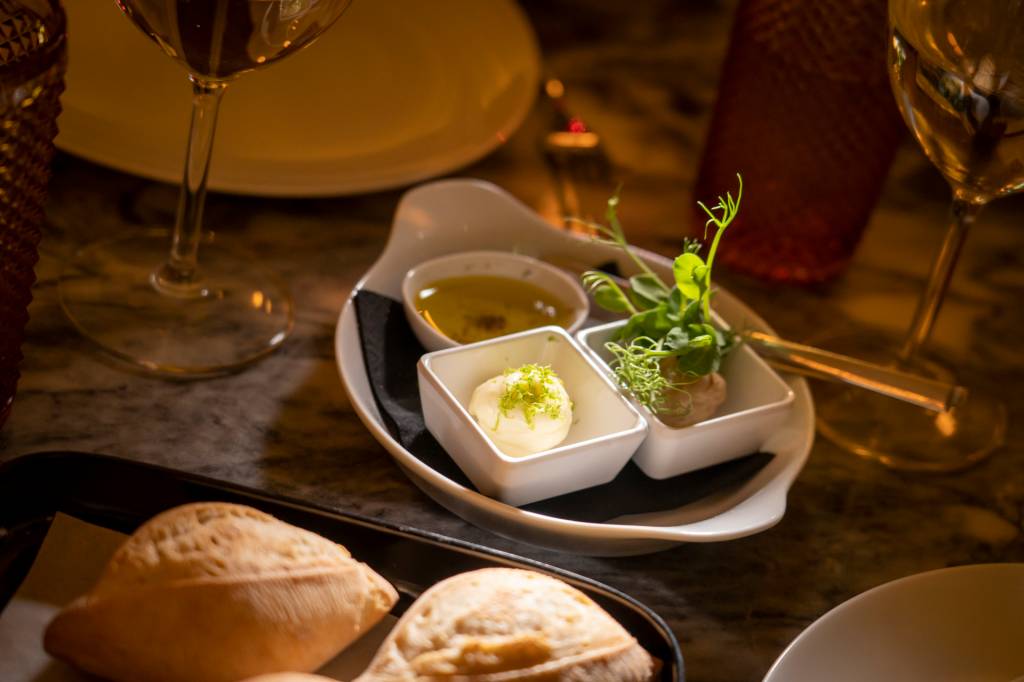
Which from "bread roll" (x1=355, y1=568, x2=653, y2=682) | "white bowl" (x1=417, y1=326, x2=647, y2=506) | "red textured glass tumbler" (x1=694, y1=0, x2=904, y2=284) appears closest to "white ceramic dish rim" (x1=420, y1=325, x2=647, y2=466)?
"white bowl" (x1=417, y1=326, x2=647, y2=506)

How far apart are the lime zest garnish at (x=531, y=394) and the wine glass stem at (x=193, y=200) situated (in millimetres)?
288

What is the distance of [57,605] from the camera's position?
1.90 feet

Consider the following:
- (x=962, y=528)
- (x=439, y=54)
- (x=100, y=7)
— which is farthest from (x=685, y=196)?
(x=100, y=7)

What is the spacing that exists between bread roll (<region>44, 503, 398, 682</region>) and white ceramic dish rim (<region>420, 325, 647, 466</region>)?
0.53 feet

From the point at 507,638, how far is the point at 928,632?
1.02ft

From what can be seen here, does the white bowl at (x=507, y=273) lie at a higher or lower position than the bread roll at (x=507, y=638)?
lower

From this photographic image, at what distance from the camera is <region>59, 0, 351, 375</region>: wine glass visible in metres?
0.73

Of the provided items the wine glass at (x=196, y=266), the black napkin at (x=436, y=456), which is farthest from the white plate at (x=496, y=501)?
the wine glass at (x=196, y=266)

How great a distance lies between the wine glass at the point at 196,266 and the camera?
727mm

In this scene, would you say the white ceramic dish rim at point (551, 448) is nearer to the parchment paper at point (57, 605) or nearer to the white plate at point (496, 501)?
the white plate at point (496, 501)

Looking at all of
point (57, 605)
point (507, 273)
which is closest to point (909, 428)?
point (507, 273)

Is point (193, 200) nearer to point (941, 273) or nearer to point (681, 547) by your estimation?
point (681, 547)

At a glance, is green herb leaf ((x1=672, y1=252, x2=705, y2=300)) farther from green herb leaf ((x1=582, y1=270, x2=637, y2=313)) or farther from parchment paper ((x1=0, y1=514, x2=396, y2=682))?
parchment paper ((x1=0, y1=514, x2=396, y2=682))

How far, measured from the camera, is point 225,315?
92 cm
